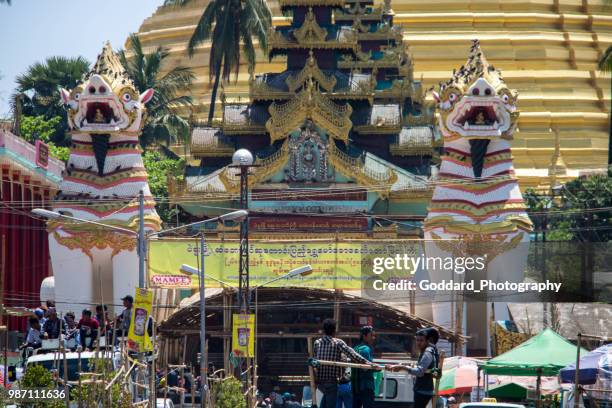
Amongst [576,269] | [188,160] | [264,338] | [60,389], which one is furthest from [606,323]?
[188,160]

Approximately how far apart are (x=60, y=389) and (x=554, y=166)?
3286 centimetres

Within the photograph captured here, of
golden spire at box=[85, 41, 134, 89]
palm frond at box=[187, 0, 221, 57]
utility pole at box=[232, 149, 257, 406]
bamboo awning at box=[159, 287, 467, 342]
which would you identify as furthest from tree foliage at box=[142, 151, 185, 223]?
utility pole at box=[232, 149, 257, 406]

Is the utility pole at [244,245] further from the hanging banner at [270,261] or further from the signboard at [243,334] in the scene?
the hanging banner at [270,261]

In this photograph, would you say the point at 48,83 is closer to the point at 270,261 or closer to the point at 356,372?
the point at 270,261

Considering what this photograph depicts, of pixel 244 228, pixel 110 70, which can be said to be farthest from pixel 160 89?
pixel 244 228

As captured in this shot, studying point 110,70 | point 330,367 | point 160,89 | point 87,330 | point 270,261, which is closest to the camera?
point 330,367

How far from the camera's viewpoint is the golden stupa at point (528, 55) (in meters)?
58.8

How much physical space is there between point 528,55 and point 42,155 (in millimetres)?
22736

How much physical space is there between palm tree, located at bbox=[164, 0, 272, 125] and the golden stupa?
459cm

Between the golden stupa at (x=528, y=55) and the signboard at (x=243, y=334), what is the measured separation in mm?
28814

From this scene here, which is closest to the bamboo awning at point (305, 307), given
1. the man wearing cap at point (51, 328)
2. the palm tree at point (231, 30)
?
the man wearing cap at point (51, 328)

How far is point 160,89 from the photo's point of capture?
5728cm

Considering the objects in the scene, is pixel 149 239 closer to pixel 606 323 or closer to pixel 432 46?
pixel 606 323

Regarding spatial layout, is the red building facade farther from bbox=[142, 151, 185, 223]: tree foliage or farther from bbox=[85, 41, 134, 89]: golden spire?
bbox=[142, 151, 185, 223]: tree foliage
